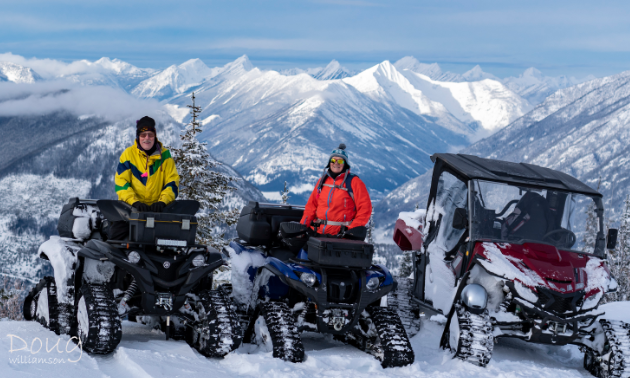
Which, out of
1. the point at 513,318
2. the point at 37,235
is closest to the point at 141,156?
the point at 513,318

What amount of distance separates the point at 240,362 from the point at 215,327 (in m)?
0.50

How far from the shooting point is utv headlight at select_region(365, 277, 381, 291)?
7.39 meters

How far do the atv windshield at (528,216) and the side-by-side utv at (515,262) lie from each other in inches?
Answer: 0.5

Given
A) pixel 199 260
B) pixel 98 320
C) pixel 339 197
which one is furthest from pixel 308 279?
pixel 98 320

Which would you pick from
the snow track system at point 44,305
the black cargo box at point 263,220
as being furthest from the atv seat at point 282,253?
the snow track system at point 44,305

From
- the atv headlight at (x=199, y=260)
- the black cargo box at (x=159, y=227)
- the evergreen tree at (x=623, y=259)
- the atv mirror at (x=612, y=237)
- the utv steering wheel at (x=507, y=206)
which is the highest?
the utv steering wheel at (x=507, y=206)

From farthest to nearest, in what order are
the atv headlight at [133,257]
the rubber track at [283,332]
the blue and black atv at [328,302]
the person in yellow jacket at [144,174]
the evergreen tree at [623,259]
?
1. the evergreen tree at [623,259]
2. the person in yellow jacket at [144,174]
3. the blue and black atv at [328,302]
4. the rubber track at [283,332]
5. the atv headlight at [133,257]

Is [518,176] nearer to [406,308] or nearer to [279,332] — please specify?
[406,308]

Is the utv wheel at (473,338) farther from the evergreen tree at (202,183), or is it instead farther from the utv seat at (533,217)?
the evergreen tree at (202,183)

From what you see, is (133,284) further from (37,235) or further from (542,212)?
(37,235)

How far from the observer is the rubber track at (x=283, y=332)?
6.79 meters

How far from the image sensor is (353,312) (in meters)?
7.32

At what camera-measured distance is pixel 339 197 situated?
27.3ft

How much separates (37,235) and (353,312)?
604 ft
